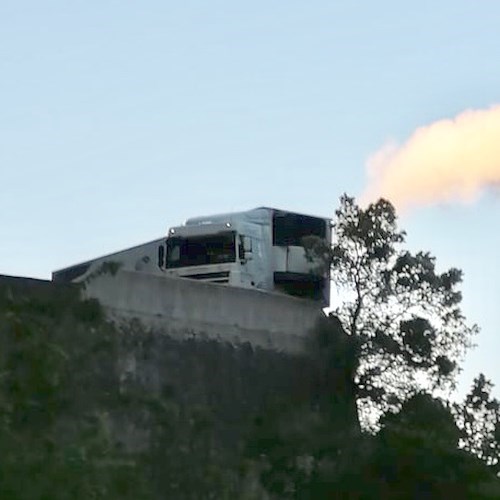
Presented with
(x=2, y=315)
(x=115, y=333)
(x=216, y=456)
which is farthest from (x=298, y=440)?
(x=2, y=315)

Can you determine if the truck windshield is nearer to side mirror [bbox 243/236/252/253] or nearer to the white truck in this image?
the white truck

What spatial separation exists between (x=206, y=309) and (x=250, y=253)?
3.94 meters

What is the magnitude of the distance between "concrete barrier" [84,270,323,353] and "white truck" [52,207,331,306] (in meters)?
1.86

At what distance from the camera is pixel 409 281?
4306cm

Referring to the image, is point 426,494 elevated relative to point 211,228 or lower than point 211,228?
lower

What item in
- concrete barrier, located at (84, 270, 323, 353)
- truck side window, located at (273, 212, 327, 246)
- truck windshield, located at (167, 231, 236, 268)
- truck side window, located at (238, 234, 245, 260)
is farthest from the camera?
truck side window, located at (273, 212, 327, 246)

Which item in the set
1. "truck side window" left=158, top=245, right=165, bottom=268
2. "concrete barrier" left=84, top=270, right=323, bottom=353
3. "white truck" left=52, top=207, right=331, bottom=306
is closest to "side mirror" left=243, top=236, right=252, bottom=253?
"white truck" left=52, top=207, right=331, bottom=306

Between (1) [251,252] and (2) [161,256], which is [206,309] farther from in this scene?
(2) [161,256]

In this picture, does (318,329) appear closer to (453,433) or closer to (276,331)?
(276,331)

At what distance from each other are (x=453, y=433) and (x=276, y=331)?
5.62 meters

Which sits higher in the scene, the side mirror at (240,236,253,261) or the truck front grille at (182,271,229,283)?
the side mirror at (240,236,253,261)

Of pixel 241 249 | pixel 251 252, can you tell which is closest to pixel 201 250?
pixel 241 249

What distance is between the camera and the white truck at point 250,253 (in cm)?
4488

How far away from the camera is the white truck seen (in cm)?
4488
